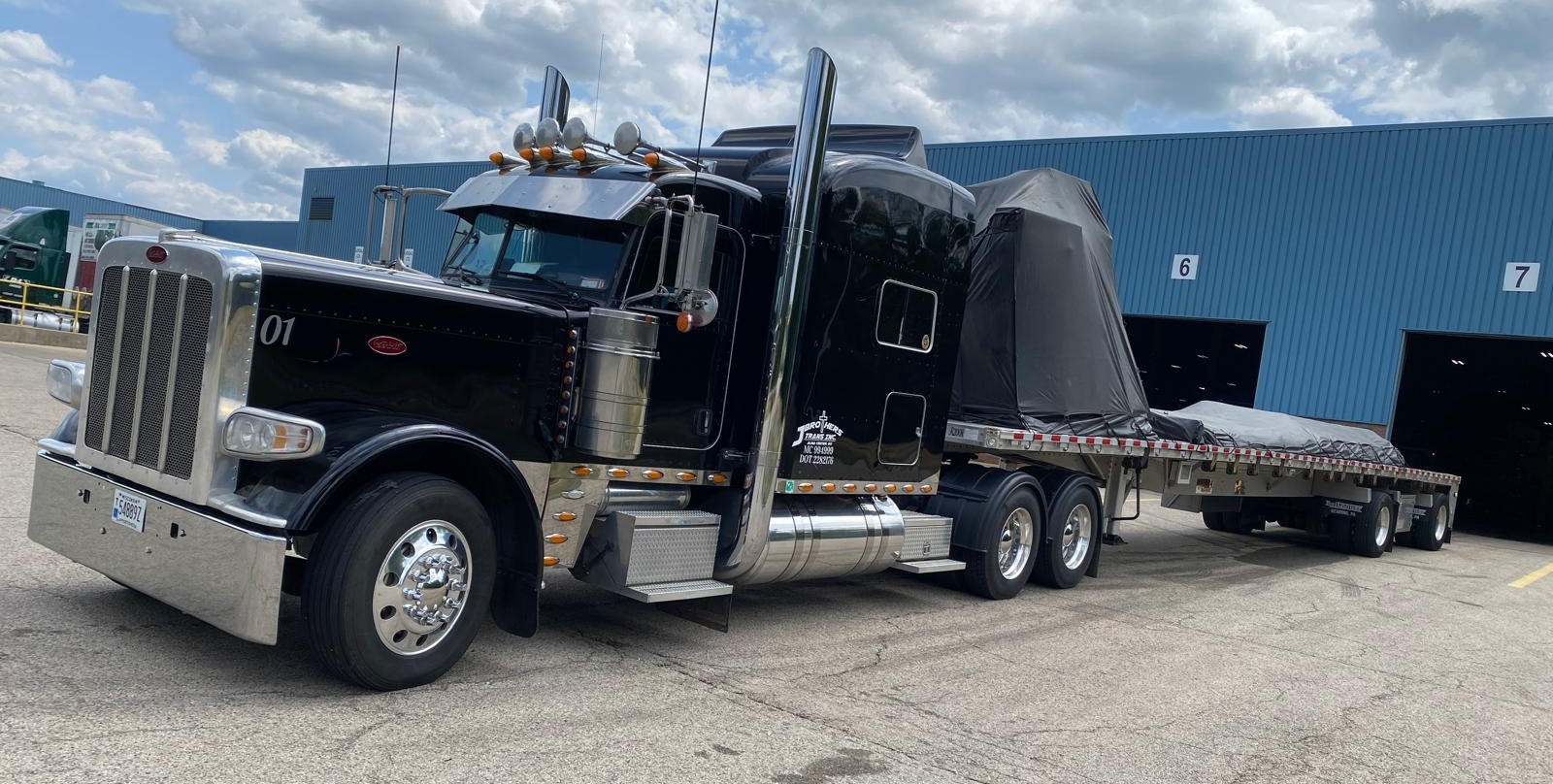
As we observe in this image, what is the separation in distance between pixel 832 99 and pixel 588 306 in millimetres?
1729

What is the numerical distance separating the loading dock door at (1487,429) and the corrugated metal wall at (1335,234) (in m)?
3.62

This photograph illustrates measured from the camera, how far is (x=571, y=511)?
18.3 ft

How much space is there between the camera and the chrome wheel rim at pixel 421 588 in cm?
460

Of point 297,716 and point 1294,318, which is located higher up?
point 1294,318

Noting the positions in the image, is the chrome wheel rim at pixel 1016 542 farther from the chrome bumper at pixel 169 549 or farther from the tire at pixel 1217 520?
the tire at pixel 1217 520

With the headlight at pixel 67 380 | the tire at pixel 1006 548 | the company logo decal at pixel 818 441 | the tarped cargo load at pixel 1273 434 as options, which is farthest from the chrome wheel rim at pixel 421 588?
the tarped cargo load at pixel 1273 434

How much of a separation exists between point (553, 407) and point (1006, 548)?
163 inches

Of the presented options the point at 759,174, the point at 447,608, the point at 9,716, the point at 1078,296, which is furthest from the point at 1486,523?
the point at 9,716

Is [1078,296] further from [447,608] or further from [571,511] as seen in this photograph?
[447,608]

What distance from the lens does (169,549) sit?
4.55 m

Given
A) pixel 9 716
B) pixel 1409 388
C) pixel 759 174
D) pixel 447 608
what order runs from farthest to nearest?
1. pixel 1409 388
2. pixel 759 174
3. pixel 447 608
4. pixel 9 716

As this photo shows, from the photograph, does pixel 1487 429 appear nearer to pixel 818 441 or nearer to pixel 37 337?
pixel 818 441

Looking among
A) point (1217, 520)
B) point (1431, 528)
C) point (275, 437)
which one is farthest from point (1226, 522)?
point (275, 437)

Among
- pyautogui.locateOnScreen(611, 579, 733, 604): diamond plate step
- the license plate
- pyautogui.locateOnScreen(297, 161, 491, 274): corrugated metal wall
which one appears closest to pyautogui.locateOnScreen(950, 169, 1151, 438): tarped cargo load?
pyautogui.locateOnScreen(611, 579, 733, 604): diamond plate step
